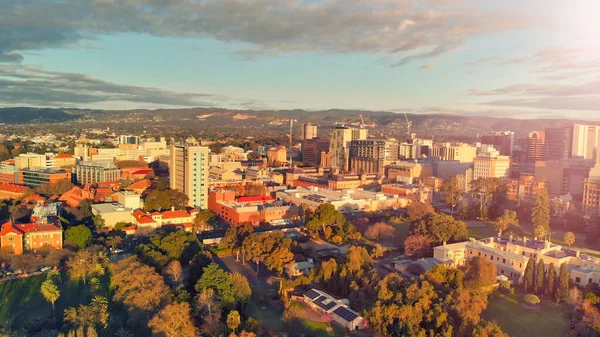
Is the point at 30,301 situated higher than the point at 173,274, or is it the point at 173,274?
the point at 173,274

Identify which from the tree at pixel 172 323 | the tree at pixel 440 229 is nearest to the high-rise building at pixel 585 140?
the tree at pixel 440 229

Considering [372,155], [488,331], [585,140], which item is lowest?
[488,331]

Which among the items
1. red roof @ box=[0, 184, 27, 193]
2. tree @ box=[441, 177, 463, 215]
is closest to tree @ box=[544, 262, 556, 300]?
tree @ box=[441, 177, 463, 215]

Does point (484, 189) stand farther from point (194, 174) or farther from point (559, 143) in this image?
point (559, 143)

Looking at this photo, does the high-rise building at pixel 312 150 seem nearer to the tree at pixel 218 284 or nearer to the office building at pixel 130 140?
the office building at pixel 130 140

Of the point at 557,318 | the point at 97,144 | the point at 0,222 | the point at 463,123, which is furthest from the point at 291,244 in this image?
the point at 463,123

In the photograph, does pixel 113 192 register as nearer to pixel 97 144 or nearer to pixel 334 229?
pixel 334 229

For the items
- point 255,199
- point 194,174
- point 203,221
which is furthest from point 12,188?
point 255,199
